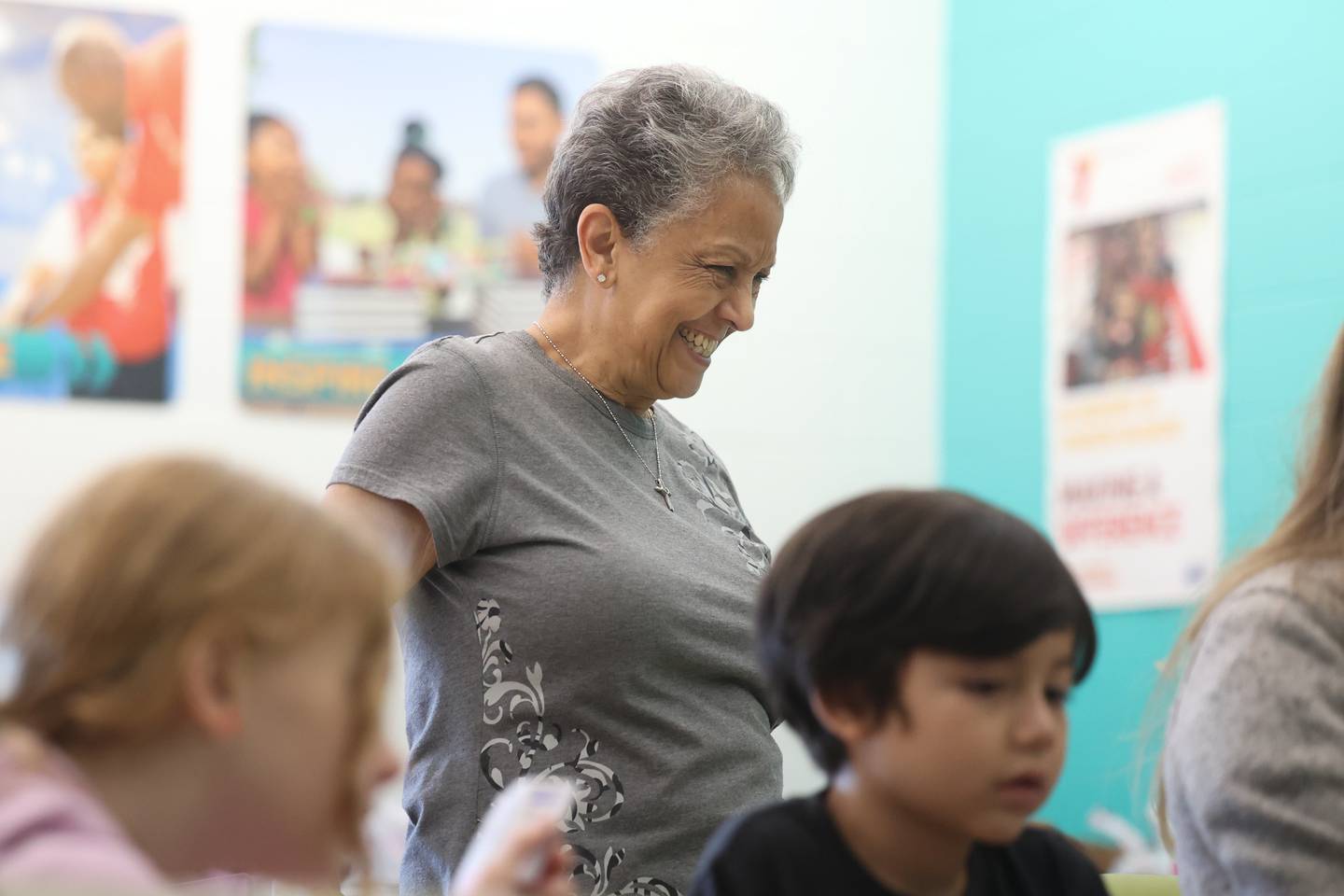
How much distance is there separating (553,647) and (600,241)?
0.50 m

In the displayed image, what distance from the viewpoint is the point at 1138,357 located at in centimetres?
422

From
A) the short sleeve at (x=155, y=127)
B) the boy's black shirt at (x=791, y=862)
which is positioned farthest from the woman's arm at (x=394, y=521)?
the short sleeve at (x=155, y=127)

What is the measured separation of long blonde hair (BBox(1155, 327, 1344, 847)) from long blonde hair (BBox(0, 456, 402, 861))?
884 millimetres

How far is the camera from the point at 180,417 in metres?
4.19

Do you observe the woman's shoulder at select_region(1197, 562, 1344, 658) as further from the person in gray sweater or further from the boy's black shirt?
the boy's black shirt

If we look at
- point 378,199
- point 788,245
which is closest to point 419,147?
point 378,199

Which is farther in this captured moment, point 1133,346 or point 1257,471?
point 1133,346

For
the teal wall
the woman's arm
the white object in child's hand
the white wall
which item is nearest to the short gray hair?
the woman's arm

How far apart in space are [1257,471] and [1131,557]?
0.46 m

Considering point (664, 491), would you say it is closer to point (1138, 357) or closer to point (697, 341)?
point (697, 341)

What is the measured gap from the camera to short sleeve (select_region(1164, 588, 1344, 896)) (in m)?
1.42

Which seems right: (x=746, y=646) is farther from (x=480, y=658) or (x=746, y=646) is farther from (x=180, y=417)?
(x=180, y=417)

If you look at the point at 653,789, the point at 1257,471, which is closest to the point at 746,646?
the point at 653,789

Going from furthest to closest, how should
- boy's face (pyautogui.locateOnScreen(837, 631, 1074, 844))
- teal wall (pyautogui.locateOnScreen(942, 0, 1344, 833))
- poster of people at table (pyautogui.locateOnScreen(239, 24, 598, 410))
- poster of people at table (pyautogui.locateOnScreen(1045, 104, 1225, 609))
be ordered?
poster of people at table (pyautogui.locateOnScreen(239, 24, 598, 410)) → poster of people at table (pyautogui.locateOnScreen(1045, 104, 1225, 609)) → teal wall (pyautogui.locateOnScreen(942, 0, 1344, 833)) → boy's face (pyautogui.locateOnScreen(837, 631, 1074, 844))
